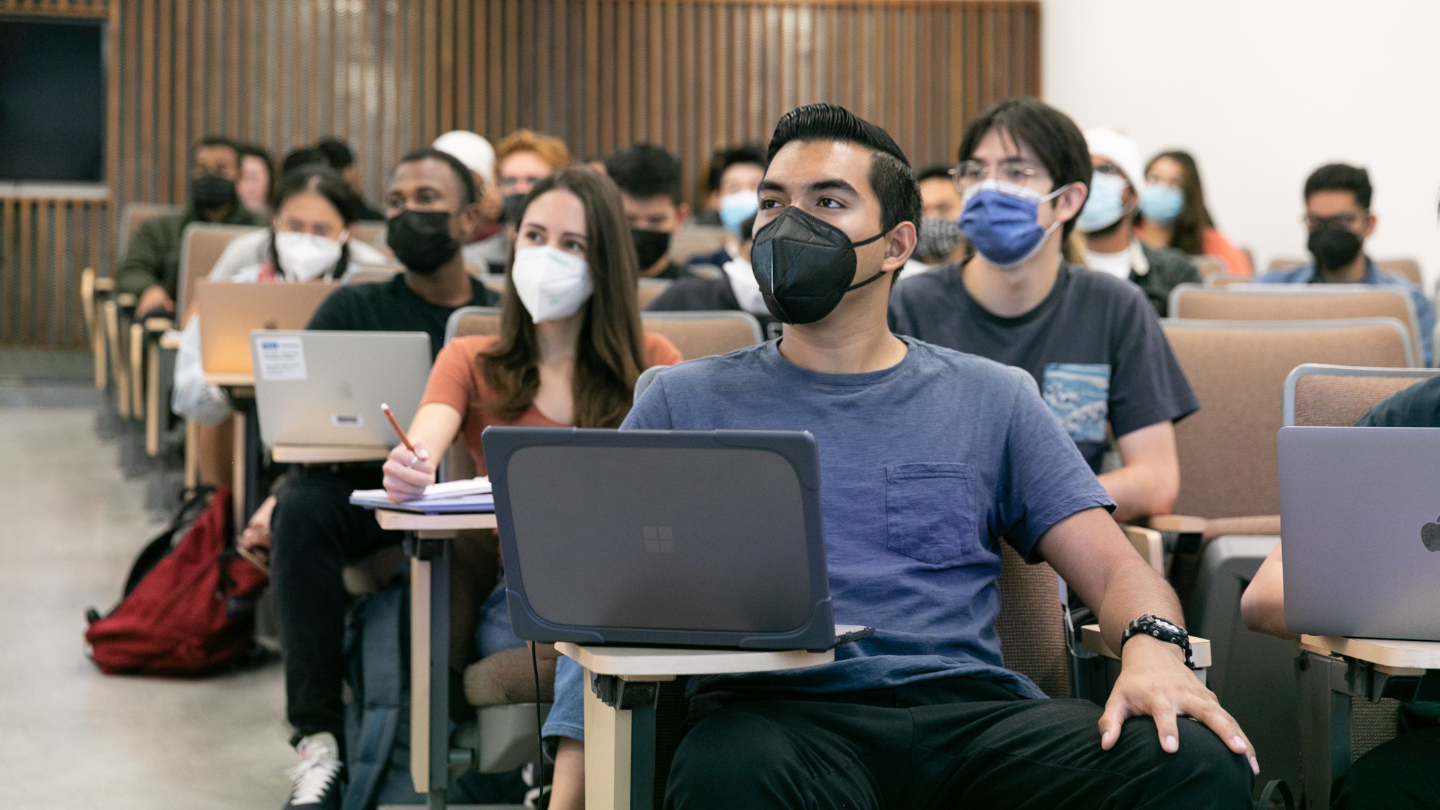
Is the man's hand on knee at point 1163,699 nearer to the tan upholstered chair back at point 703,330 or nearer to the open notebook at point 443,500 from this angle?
the open notebook at point 443,500

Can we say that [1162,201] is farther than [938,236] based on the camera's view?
Yes

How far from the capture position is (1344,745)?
159 centimetres

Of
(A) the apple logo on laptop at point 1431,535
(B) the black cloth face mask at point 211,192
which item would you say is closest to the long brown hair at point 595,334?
(A) the apple logo on laptop at point 1431,535

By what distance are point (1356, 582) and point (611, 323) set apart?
151cm

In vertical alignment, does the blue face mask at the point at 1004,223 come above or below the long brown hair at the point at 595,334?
above

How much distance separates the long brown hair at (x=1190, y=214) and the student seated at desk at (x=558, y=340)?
339 centimetres

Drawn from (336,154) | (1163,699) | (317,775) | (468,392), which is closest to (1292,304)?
(468,392)

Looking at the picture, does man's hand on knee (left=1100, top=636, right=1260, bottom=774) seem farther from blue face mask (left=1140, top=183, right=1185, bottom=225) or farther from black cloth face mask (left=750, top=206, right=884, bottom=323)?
blue face mask (left=1140, top=183, right=1185, bottom=225)

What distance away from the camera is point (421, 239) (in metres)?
3.05

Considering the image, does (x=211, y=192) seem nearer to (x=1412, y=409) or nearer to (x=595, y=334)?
(x=595, y=334)

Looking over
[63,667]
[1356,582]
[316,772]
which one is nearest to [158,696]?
[63,667]

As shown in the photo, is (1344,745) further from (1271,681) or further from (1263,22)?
(1263,22)

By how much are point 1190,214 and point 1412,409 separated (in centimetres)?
385

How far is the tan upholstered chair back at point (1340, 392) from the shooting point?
1978 millimetres
